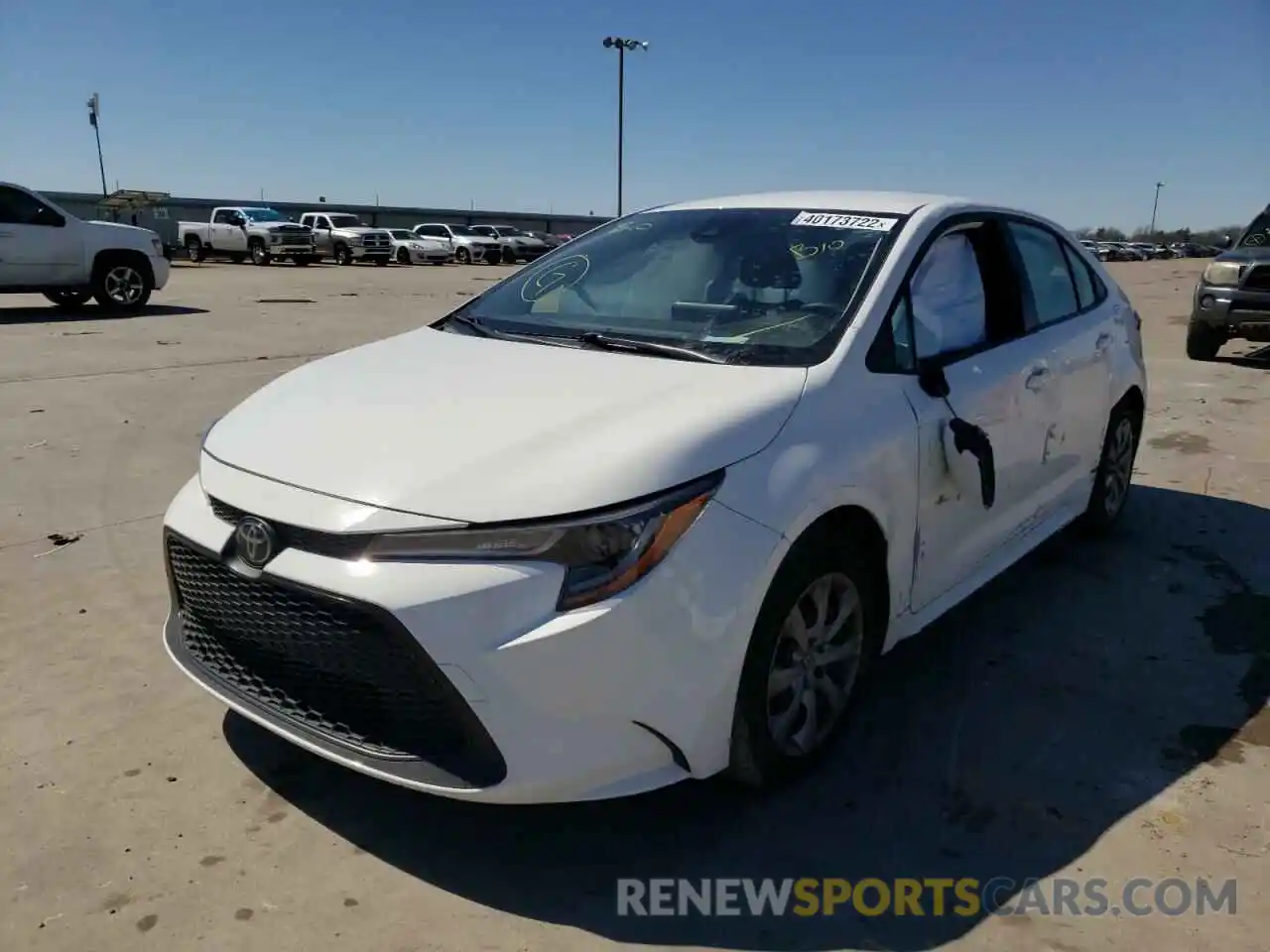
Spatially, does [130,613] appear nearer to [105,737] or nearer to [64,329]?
[105,737]

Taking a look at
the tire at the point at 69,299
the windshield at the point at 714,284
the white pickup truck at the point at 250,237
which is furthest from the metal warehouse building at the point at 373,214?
the windshield at the point at 714,284

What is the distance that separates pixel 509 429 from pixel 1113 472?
3544 mm

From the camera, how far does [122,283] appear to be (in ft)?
46.6

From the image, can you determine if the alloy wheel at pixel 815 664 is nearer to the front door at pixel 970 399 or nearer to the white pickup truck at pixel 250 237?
the front door at pixel 970 399

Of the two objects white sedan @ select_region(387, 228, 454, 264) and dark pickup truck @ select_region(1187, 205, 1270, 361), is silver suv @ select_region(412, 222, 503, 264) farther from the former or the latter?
dark pickup truck @ select_region(1187, 205, 1270, 361)

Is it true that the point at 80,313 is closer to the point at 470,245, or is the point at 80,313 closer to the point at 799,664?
the point at 799,664

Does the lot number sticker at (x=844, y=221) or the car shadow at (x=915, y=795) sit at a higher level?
the lot number sticker at (x=844, y=221)

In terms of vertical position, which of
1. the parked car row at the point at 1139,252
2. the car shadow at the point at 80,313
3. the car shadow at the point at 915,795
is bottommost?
the parked car row at the point at 1139,252

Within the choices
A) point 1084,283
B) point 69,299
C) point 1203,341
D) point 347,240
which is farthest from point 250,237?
point 1084,283

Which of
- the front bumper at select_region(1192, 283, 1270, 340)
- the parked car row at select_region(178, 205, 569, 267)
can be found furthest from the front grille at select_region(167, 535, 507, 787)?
the parked car row at select_region(178, 205, 569, 267)

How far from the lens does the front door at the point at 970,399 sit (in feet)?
10.2

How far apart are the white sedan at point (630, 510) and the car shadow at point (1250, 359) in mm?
9342

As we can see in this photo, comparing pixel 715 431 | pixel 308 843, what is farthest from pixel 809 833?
pixel 308 843

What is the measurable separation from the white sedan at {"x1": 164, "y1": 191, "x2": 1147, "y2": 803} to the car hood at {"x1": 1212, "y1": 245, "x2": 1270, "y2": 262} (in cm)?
894
